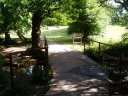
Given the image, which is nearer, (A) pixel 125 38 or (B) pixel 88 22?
(A) pixel 125 38

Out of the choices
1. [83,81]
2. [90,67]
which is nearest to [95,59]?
[90,67]

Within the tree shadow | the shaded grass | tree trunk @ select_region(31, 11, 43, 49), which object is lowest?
the tree shadow

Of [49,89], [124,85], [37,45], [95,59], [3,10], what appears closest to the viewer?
[49,89]

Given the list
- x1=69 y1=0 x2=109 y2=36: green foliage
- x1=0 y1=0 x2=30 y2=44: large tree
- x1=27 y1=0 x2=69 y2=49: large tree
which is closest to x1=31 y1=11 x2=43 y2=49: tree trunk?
x1=27 y1=0 x2=69 y2=49: large tree

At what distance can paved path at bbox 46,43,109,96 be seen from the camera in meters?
9.34

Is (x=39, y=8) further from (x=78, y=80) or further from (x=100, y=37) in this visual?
(x=100, y=37)

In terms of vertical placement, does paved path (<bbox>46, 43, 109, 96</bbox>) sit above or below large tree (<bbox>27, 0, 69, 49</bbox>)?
below

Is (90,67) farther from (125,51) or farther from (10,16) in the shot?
(10,16)

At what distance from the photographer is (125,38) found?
22.0 metres

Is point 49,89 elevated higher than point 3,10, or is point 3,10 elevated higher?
point 3,10

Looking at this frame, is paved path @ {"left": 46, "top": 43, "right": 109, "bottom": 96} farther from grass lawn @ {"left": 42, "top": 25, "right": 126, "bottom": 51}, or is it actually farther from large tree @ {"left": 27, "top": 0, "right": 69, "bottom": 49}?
grass lawn @ {"left": 42, "top": 25, "right": 126, "bottom": 51}

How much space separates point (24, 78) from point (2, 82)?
99cm

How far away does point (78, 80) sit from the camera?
10.9m

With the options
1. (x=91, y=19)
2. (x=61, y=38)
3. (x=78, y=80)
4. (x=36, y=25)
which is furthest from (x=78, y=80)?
(x=61, y=38)
